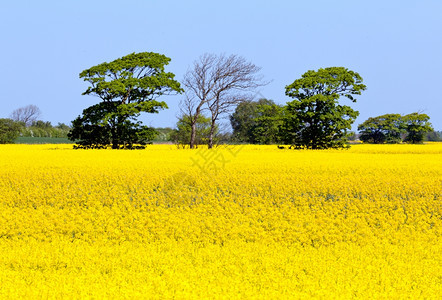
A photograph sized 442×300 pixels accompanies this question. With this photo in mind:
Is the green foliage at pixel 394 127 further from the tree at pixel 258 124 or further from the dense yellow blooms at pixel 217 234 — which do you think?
the dense yellow blooms at pixel 217 234

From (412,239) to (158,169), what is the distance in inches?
392

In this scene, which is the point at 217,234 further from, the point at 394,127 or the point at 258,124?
the point at 394,127

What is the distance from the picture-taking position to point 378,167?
18641mm

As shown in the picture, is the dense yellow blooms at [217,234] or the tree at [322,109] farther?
the tree at [322,109]

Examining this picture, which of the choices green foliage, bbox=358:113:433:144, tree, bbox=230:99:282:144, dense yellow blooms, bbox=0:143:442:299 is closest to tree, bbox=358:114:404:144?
green foliage, bbox=358:113:433:144

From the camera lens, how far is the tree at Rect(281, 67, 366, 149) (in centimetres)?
4106

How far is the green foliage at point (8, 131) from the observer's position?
65.6 metres

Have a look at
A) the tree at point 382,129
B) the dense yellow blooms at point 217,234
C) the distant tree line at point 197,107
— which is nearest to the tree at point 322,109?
the distant tree line at point 197,107

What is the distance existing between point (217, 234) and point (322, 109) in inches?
1316

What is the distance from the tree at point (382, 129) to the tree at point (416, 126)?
2.02 meters

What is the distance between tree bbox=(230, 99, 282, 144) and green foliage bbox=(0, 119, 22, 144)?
33.2 m

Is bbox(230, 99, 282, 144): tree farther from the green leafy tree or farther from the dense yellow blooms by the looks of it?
the dense yellow blooms

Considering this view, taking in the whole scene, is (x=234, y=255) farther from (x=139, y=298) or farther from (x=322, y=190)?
(x=322, y=190)

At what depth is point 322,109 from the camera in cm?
4134
